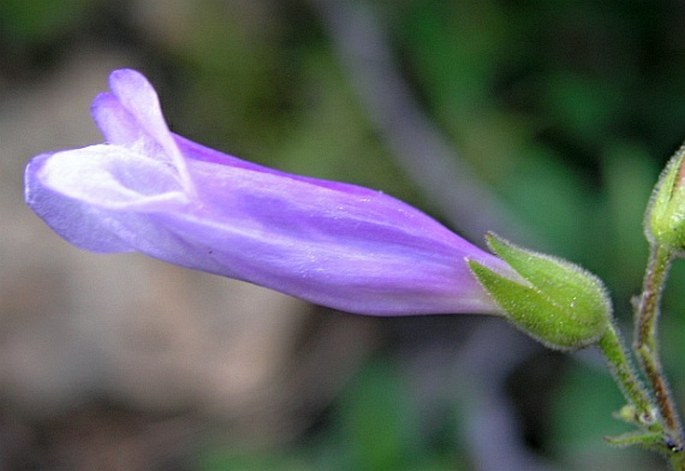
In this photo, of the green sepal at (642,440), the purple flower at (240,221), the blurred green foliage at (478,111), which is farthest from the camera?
the blurred green foliage at (478,111)

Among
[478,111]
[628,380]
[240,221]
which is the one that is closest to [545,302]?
[628,380]

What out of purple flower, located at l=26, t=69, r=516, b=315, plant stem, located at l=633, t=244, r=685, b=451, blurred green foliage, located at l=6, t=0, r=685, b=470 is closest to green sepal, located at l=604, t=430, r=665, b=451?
plant stem, located at l=633, t=244, r=685, b=451

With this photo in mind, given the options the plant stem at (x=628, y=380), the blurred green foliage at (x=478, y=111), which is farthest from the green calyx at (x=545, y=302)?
the blurred green foliage at (x=478, y=111)

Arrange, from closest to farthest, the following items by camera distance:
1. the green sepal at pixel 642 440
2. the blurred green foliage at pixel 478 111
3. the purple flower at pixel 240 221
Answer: the purple flower at pixel 240 221 < the green sepal at pixel 642 440 < the blurred green foliage at pixel 478 111

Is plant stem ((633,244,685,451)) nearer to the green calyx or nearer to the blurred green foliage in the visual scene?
the green calyx

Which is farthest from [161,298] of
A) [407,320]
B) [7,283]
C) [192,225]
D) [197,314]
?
[192,225]

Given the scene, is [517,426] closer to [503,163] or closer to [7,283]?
[503,163]

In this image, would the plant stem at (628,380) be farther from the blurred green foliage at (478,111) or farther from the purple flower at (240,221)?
the blurred green foliage at (478,111)
